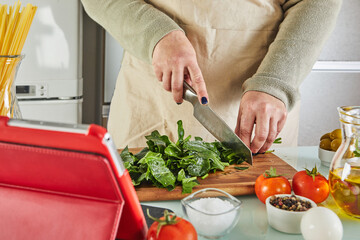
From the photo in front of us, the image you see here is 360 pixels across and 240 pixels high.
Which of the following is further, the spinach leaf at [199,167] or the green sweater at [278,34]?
the green sweater at [278,34]

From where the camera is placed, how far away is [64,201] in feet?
2.14

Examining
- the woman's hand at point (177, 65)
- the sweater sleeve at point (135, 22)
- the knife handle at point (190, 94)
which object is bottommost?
the knife handle at point (190, 94)

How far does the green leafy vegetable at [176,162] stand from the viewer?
1.01 metres

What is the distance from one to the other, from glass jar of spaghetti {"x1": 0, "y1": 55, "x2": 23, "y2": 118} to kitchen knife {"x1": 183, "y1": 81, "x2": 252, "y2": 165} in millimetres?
484

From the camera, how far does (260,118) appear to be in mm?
1226

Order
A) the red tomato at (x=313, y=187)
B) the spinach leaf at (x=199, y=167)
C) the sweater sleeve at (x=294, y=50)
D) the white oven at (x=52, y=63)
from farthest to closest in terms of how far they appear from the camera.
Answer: the white oven at (x=52, y=63), the sweater sleeve at (x=294, y=50), the spinach leaf at (x=199, y=167), the red tomato at (x=313, y=187)

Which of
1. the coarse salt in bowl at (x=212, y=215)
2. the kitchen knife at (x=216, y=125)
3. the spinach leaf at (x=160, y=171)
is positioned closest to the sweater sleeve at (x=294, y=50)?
the kitchen knife at (x=216, y=125)

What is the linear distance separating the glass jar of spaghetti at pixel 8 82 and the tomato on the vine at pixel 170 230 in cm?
37

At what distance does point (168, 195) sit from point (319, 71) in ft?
6.55

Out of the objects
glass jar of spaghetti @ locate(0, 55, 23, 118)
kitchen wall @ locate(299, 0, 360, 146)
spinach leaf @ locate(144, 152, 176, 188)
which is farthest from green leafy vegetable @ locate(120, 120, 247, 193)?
kitchen wall @ locate(299, 0, 360, 146)

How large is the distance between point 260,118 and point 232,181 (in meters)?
0.23

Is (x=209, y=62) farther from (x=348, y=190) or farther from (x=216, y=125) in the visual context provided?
(x=348, y=190)

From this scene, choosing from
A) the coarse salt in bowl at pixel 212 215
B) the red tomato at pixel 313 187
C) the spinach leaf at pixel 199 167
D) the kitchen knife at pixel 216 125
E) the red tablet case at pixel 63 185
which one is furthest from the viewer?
the kitchen knife at pixel 216 125

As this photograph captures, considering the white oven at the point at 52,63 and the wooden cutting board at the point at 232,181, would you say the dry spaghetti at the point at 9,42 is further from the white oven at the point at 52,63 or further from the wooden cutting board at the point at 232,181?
the white oven at the point at 52,63
